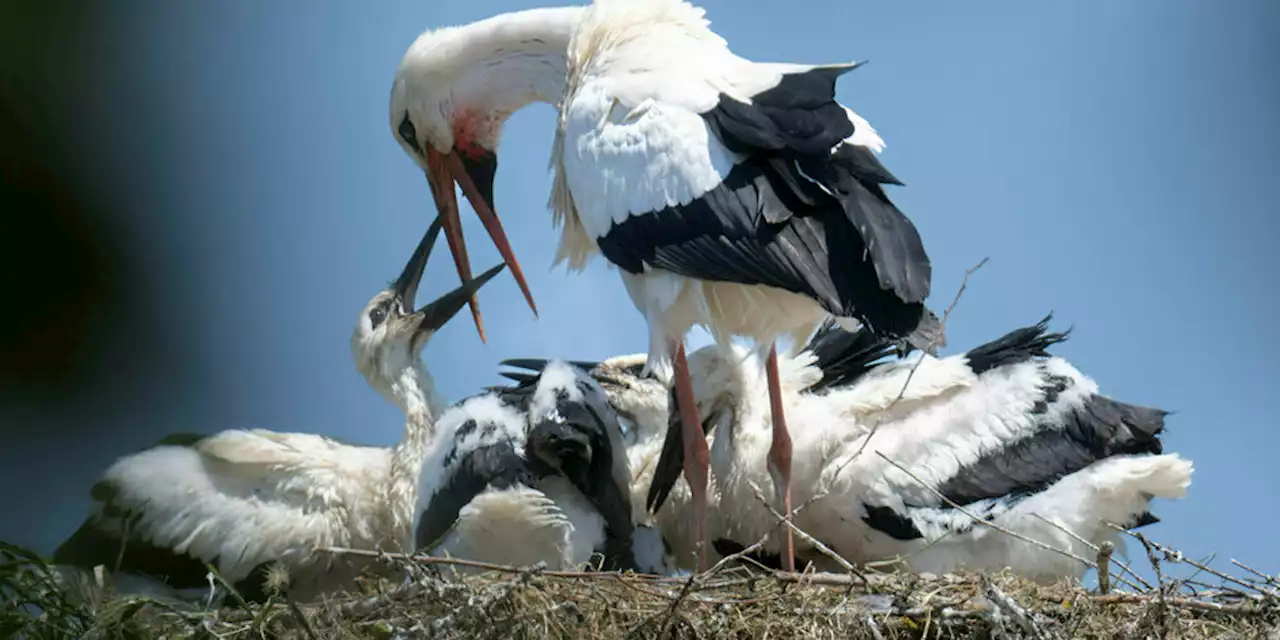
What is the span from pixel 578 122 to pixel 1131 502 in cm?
198

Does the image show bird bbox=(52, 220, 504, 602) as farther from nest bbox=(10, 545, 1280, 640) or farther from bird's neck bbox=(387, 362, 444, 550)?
nest bbox=(10, 545, 1280, 640)

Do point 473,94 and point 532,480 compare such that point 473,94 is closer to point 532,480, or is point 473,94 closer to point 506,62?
point 506,62

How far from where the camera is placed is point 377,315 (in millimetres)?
4598

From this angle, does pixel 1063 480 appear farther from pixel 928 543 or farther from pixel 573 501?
pixel 573 501

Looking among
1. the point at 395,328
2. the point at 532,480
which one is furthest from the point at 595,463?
the point at 395,328

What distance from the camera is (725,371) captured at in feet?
13.8

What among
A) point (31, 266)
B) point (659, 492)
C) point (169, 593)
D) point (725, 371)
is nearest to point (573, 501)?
point (659, 492)

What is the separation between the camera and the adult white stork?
302 centimetres

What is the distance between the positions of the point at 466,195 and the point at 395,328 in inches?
23.4

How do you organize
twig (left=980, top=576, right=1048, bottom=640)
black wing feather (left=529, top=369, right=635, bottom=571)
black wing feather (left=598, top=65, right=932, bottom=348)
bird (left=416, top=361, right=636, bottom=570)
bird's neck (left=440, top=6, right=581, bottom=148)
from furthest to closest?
bird's neck (left=440, top=6, right=581, bottom=148), black wing feather (left=529, top=369, right=635, bottom=571), bird (left=416, top=361, right=636, bottom=570), black wing feather (left=598, top=65, right=932, bottom=348), twig (left=980, top=576, right=1048, bottom=640)

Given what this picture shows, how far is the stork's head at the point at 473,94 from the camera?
420 cm

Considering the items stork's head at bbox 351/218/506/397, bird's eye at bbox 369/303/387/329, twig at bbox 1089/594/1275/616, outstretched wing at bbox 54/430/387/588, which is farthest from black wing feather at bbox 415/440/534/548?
twig at bbox 1089/594/1275/616

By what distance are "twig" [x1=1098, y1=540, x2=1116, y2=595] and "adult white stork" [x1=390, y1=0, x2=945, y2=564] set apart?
0.59 m

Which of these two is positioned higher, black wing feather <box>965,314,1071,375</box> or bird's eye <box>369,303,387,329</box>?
black wing feather <box>965,314,1071,375</box>
